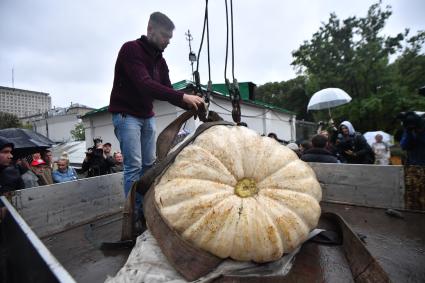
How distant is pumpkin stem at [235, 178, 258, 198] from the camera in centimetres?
155

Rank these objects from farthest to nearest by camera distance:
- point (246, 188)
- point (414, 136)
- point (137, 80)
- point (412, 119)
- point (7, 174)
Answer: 1. point (414, 136)
2. point (412, 119)
3. point (7, 174)
4. point (137, 80)
5. point (246, 188)

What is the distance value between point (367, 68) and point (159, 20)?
21802 millimetres

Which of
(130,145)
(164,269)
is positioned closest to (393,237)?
(164,269)

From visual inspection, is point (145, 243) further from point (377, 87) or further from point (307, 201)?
point (377, 87)

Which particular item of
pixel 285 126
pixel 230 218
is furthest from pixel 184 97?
pixel 285 126

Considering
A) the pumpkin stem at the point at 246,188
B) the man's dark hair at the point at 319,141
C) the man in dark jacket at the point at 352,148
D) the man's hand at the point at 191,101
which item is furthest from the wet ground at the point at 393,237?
the man in dark jacket at the point at 352,148

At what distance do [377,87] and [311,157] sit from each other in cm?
2056

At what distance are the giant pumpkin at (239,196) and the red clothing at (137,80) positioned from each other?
714 mm

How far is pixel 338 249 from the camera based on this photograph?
1834mm

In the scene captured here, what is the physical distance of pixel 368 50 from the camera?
1986 cm

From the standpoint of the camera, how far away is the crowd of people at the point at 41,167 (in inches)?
115

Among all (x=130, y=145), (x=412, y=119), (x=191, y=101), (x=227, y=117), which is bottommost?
(x=130, y=145)

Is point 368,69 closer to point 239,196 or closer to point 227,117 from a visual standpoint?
point 227,117

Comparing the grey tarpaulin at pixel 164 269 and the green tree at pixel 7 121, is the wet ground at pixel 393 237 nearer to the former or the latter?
the grey tarpaulin at pixel 164 269
